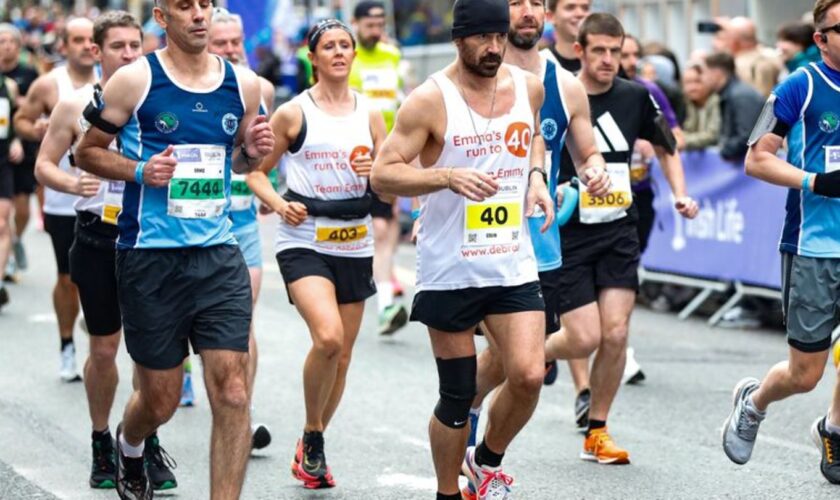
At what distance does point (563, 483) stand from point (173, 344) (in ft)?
6.93

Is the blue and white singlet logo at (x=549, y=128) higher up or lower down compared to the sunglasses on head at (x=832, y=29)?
lower down

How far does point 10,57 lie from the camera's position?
15.3 m

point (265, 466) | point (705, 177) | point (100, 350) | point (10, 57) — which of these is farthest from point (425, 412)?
point (10, 57)

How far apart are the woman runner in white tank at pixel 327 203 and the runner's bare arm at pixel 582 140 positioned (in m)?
1.07

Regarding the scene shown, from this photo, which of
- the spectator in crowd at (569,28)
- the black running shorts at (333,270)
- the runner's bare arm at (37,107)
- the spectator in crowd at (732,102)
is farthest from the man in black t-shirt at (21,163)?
the black running shorts at (333,270)

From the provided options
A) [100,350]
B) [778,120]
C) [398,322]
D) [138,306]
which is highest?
[778,120]

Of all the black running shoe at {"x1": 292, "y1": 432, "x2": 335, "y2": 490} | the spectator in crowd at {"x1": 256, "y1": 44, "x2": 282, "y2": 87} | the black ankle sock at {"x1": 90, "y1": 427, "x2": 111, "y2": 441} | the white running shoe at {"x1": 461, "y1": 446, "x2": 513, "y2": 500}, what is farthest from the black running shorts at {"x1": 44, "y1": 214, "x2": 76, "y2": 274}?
the spectator in crowd at {"x1": 256, "y1": 44, "x2": 282, "y2": 87}

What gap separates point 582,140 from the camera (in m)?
7.45

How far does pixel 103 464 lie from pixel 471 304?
2143 mm

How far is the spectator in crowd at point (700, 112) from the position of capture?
13438 mm

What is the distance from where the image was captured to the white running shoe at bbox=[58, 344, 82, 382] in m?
10.7

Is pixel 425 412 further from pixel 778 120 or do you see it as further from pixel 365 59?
pixel 365 59

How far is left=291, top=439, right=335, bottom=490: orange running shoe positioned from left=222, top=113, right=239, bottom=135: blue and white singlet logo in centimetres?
181

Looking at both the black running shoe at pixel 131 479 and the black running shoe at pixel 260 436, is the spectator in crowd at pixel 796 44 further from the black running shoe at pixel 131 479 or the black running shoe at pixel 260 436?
the black running shoe at pixel 131 479
